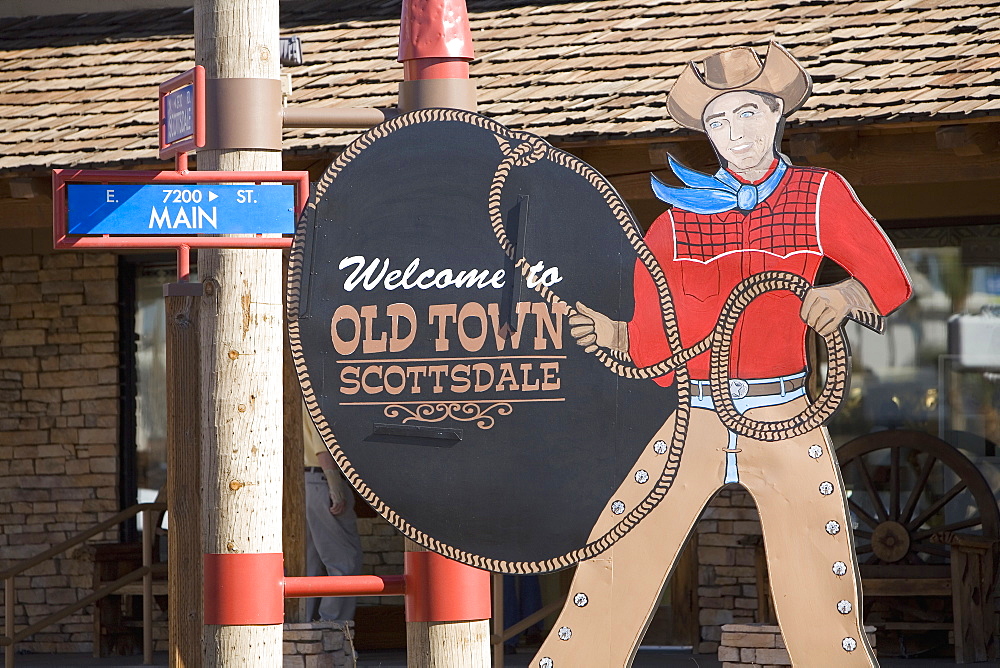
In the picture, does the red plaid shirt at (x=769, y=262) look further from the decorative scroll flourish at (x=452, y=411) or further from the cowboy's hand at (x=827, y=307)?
the decorative scroll flourish at (x=452, y=411)

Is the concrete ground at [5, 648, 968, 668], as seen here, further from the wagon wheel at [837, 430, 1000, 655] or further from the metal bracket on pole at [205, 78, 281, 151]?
the metal bracket on pole at [205, 78, 281, 151]

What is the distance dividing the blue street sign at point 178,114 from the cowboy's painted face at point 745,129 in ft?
5.33

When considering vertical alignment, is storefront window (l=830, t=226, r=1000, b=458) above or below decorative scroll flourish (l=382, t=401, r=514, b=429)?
above

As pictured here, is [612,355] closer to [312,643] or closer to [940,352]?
[312,643]

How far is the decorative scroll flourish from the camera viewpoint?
14.3 feet

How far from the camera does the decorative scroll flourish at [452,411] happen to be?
4.35 m

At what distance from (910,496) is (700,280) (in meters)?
4.85

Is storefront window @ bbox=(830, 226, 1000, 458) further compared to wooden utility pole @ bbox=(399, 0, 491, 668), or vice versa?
storefront window @ bbox=(830, 226, 1000, 458)

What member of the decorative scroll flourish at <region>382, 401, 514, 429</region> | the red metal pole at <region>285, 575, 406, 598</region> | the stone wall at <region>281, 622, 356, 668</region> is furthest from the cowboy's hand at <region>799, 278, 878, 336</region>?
the stone wall at <region>281, 622, 356, 668</region>

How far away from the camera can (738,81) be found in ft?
14.0

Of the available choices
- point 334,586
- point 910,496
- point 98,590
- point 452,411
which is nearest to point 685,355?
point 452,411

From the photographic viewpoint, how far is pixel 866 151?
6949 millimetres

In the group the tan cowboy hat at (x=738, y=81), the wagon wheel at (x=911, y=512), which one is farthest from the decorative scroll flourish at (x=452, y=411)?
the wagon wheel at (x=911, y=512)

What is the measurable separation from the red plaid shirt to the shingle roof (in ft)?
7.67
